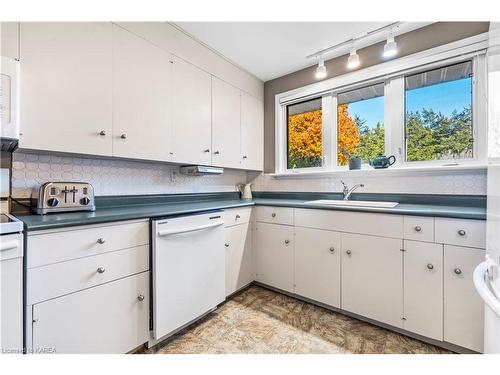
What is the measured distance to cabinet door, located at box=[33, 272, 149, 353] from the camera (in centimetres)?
107

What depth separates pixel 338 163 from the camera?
8.30 ft

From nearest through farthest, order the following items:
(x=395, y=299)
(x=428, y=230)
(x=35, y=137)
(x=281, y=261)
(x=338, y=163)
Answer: (x=35, y=137) → (x=428, y=230) → (x=395, y=299) → (x=281, y=261) → (x=338, y=163)

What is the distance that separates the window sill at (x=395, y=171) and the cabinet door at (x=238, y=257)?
0.89m

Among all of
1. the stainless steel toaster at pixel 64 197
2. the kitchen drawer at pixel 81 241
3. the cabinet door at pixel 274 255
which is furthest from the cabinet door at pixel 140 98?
the cabinet door at pixel 274 255

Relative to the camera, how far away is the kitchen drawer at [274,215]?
2148 millimetres

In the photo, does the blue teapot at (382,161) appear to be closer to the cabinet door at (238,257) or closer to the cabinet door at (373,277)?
the cabinet door at (373,277)

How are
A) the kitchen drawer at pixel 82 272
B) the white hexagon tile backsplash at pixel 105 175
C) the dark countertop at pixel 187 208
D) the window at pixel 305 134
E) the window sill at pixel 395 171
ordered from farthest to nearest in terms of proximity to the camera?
the window at pixel 305 134 → the window sill at pixel 395 171 → the white hexagon tile backsplash at pixel 105 175 → the dark countertop at pixel 187 208 → the kitchen drawer at pixel 82 272

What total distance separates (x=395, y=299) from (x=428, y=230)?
1.78ft

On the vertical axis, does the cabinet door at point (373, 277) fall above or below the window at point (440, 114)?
below

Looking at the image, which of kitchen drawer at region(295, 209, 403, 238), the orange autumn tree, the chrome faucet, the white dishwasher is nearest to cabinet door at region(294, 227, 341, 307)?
kitchen drawer at region(295, 209, 403, 238)

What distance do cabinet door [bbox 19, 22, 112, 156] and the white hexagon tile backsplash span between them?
306 mm
